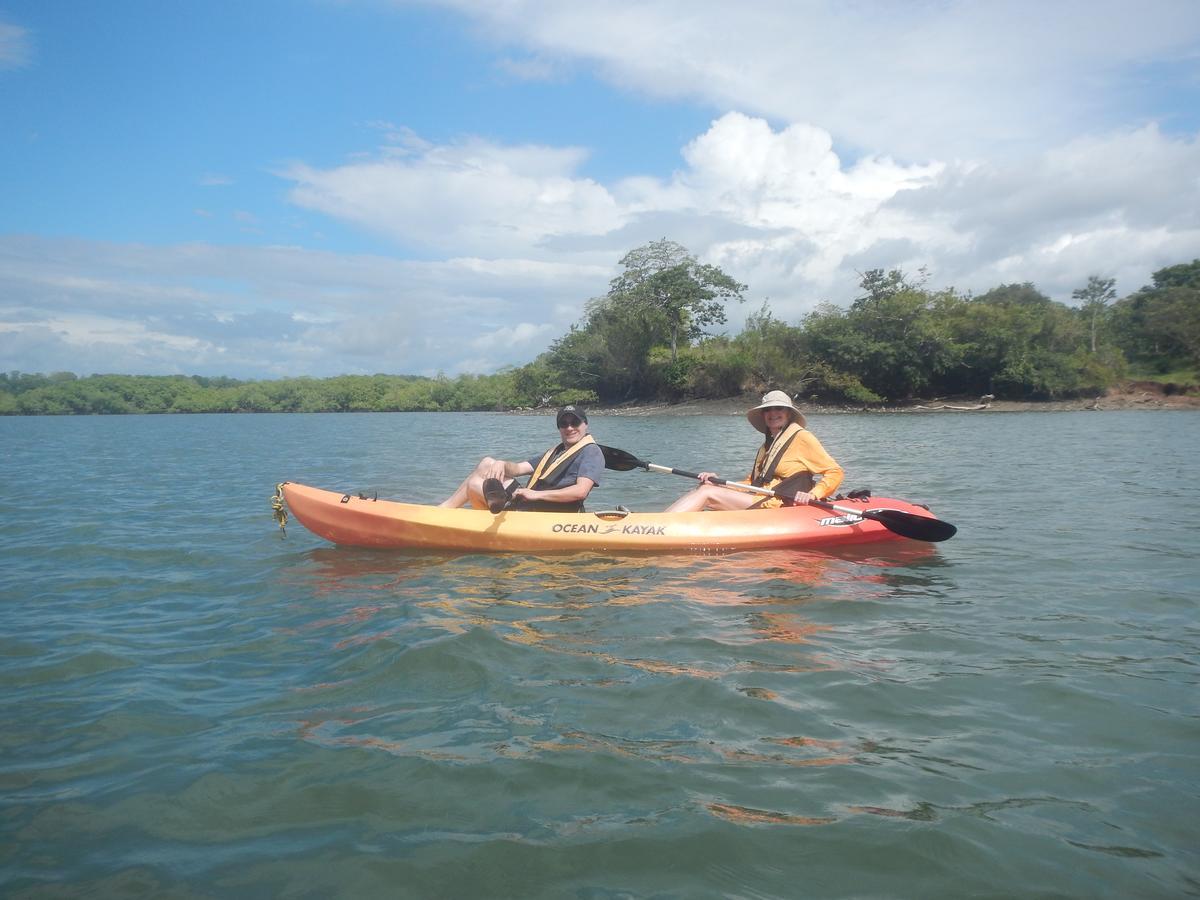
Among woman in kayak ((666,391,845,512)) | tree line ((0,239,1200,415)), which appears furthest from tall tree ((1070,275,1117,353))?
woman in kayak ((666,391,845,512))

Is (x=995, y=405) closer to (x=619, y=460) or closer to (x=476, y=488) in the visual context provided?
(x=619, y=460)

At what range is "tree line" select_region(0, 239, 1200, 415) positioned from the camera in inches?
1534

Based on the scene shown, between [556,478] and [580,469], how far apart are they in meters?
0.25

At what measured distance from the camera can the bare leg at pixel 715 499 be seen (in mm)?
7422

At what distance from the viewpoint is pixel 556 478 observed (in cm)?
710

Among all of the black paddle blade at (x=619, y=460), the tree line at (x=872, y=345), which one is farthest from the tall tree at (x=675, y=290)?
the black paddle blade at (x=619, y=460)

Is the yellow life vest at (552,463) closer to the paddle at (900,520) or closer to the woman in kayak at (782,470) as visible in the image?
the woman in kayak at (782,470)

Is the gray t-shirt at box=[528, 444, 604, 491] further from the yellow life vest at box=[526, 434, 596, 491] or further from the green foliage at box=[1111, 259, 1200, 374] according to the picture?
the green foliage at box=[1111, 259, 1200, 374]

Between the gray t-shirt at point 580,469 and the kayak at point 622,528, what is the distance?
29 cm

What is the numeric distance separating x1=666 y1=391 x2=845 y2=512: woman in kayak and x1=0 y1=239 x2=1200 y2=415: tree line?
3533 cm

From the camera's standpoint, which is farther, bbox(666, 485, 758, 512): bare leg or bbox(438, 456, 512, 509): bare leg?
bbox(666, 485, 758, 512): bare leg

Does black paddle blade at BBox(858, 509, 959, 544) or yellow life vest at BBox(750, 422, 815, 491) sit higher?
yellow life vest at BBox(750, 422, 815, 491)

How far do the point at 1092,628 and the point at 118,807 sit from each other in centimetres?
505

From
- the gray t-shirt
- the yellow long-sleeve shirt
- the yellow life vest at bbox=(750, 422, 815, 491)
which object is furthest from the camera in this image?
the yellow life vest at bbox=(750, 422, 815, 491)
